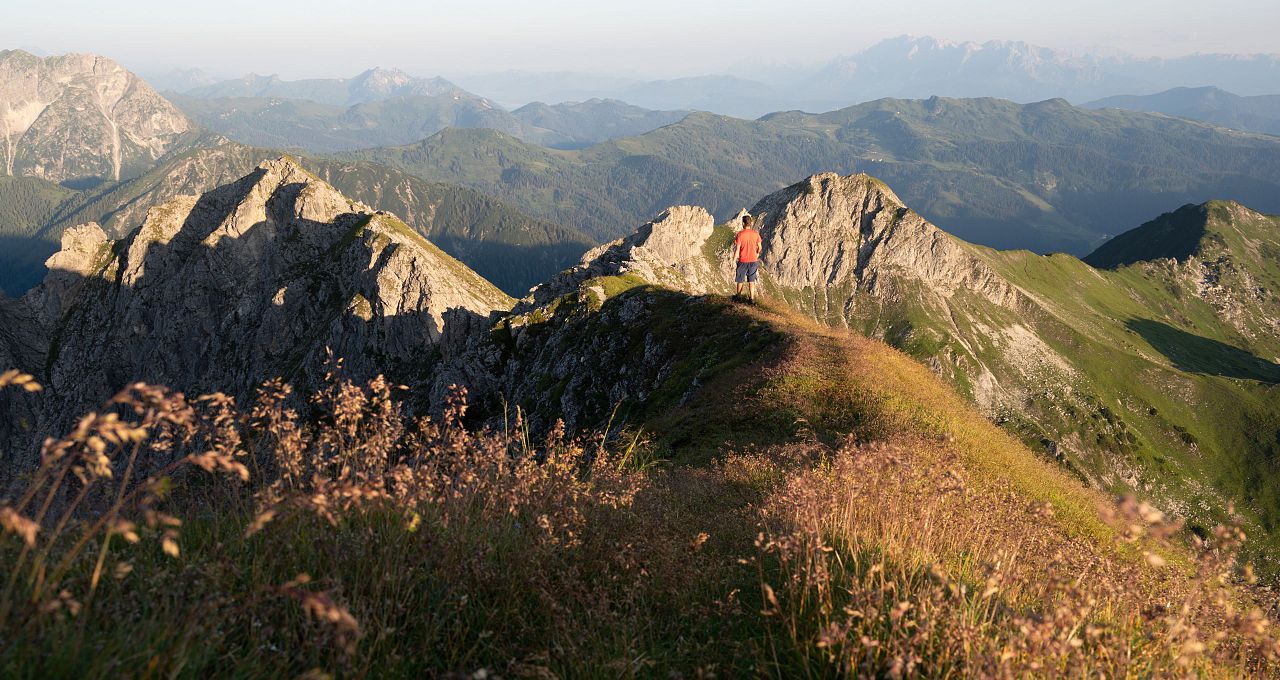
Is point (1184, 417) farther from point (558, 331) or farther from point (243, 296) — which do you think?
point (243, 296)

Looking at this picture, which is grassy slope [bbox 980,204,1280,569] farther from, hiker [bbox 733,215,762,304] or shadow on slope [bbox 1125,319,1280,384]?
hiker [bbox 733,215,762,304]

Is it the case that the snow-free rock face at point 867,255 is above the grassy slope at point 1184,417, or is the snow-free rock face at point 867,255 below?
above

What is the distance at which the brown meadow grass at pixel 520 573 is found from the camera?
3.71 m

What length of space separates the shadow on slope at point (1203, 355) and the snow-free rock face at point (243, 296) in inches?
7869

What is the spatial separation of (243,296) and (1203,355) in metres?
252

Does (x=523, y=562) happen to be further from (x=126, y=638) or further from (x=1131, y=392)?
(x=1131, y=392)

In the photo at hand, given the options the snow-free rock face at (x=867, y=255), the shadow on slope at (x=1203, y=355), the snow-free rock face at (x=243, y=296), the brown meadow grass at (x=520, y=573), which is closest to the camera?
the brown meadow grass at (x=520, y=573)

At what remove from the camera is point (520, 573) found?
5793 mm

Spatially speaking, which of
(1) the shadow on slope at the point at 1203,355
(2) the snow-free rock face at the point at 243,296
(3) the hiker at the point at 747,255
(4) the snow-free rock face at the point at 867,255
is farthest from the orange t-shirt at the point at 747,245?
(1) the shadow on slope at the point at 1203,355

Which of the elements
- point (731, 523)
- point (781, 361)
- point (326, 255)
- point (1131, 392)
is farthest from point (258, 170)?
point (1131, 392)

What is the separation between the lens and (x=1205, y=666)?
554 centimetres

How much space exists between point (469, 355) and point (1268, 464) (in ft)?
527

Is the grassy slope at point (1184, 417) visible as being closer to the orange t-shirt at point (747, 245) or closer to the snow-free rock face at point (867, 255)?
the snow-free rock face at point (867, 255)

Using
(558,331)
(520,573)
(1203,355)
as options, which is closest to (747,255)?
(520,573)
